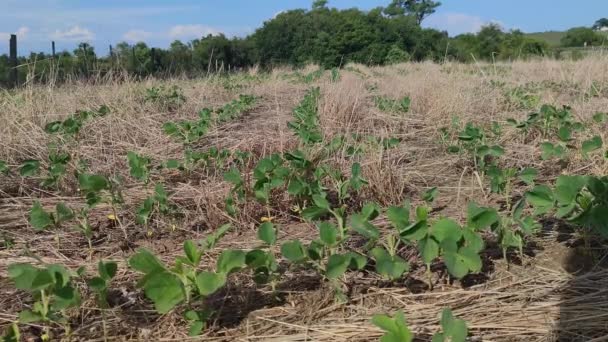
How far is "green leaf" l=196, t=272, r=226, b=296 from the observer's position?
59.5 inches

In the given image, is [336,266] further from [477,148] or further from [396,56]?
[396,56]

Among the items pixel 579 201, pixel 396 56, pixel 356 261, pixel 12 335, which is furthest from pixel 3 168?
pixel 396 56

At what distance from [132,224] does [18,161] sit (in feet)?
4.92

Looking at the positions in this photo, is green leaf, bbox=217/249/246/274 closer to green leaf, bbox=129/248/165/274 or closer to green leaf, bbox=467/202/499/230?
green leaf, bbox=129/248/165/274

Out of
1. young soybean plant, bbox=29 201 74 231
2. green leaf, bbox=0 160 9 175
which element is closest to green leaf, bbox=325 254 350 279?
young soybean plant, bbox=29 201 74 231

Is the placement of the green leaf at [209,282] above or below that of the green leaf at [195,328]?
above

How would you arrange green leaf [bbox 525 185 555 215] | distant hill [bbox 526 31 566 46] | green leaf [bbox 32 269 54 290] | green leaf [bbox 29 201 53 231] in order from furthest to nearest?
distant hill [bbox 526 31 566 46], green leaf [bbox 29 201 53 231], green leaf [bbox 525 185 555 215], green leaf [bbox 32 269 54 290]

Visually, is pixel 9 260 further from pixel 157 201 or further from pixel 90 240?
pixel 157 201

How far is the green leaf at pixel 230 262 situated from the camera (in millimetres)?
1563

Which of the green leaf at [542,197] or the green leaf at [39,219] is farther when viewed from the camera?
the green leaf at [39,219]

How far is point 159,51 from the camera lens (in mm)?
18281

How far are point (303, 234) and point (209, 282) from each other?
86cm

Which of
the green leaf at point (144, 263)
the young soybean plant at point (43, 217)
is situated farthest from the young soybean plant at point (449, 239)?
the young soybean plant at point (43, 217)

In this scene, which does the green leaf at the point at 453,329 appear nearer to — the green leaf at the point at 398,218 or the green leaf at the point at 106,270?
the green leaf at the point at 398,218
